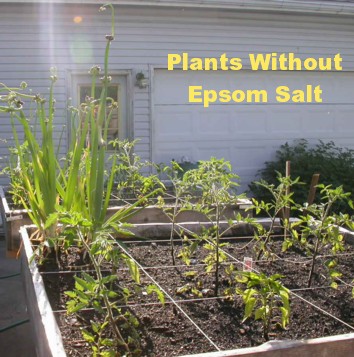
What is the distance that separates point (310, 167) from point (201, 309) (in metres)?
7.06

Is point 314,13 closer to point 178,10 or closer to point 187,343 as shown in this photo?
point 178,10

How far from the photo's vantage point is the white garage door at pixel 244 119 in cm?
964

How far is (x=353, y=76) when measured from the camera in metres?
10.8

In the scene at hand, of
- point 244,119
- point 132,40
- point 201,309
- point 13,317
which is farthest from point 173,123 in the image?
point 201,309

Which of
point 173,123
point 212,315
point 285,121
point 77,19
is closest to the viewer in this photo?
point 212,315

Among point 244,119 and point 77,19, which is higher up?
point 77,19

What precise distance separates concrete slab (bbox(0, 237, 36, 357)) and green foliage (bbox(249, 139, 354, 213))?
14.4ft

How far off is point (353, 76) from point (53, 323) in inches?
377

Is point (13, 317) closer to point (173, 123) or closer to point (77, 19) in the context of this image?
point (173, 123)

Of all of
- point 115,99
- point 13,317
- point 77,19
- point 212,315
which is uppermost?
point 77,19

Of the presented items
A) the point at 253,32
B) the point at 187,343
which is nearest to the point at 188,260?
the point at 187,343

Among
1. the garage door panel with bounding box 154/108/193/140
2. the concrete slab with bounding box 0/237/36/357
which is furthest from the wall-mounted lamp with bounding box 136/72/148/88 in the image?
the concrete slab with bounding box 0/237/36/357

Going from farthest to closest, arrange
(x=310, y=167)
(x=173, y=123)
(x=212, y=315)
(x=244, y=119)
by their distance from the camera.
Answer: (x=244, y=119)
(x=173, y=123)
(x=310, y=167)
(x=212, y=315)

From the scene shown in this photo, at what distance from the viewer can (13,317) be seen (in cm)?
545
